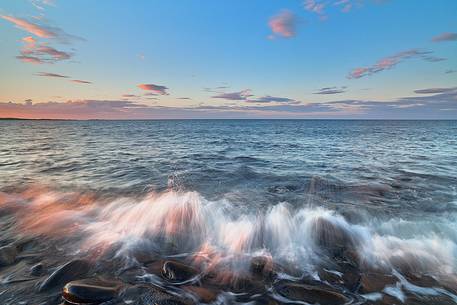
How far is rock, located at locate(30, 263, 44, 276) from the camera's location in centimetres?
513

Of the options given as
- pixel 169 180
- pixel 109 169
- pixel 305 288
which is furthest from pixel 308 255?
pixel 109 169

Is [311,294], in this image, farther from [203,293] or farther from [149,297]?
[149,297]

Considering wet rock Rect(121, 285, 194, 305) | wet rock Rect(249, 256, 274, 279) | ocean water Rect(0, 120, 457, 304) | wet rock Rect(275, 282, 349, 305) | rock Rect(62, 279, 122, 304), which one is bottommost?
ocean water Rect(0, 120, 457, 304)

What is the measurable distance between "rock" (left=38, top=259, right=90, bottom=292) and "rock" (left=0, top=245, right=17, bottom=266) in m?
1.39

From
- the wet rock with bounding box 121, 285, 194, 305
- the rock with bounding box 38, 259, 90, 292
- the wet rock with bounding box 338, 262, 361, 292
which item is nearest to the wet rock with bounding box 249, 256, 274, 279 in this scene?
the wet rock with bounding box 338, 262, 361, 292

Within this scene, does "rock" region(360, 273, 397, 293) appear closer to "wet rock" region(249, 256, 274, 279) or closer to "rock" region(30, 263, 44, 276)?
"wet rock" region(249, 256, 274, 279)

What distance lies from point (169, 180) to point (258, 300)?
32.9ft

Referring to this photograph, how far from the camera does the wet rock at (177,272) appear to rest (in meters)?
5.03

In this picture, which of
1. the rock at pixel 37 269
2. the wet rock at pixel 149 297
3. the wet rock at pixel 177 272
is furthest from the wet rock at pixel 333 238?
the rock at pixel 37 269

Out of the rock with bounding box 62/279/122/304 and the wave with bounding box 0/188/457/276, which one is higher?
the rock with bounding box 62/279/122/304

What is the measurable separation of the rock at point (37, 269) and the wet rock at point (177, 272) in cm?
248

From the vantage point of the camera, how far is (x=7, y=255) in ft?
19.1

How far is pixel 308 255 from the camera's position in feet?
20.0

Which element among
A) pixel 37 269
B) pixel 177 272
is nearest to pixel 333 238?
pixel 177 272
